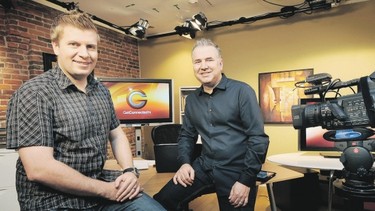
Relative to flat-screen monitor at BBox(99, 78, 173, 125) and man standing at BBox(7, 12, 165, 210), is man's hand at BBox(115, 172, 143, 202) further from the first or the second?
flat-screen monitor at BBox(99, 78, 173, 125)

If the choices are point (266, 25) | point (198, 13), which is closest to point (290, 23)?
point (266, 25)

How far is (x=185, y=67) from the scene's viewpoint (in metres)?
4.84

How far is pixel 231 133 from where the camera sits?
4.96ft

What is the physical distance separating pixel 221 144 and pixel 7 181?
2221 mm

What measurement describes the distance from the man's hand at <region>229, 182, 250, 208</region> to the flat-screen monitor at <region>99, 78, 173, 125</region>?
2553 mm

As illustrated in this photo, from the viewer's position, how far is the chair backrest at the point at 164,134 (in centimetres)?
298

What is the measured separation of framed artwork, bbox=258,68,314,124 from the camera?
3879mm

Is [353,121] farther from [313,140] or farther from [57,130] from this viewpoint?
[313,140]

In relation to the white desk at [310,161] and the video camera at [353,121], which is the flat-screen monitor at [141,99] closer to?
the white desk at [310,161]

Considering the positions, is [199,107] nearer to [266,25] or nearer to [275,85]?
[275,85]

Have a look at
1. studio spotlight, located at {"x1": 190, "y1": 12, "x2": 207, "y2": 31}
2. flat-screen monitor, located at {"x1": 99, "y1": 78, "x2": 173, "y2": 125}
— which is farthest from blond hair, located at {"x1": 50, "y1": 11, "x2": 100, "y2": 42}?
studio spotlight, located at {"x1": 190, "y1": 12, "x2": 207, "y2": 31}

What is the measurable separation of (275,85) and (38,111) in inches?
144

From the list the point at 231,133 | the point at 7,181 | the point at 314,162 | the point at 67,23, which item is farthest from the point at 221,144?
the point at 7,181

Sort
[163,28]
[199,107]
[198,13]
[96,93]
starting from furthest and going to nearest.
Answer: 1. [163,28]
2. [198,13]
3. [199,107]
4. [96,93]
